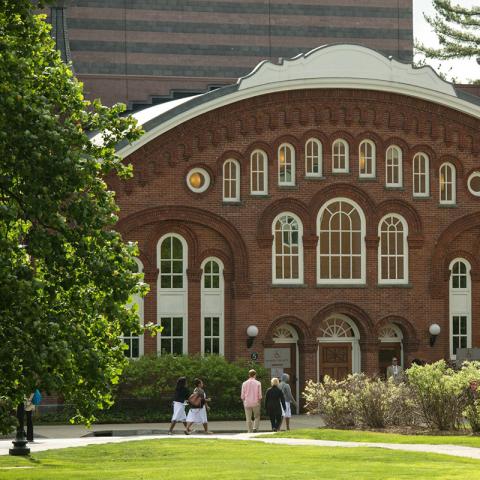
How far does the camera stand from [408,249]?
172 ft

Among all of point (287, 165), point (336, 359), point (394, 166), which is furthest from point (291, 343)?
point (394, 166)

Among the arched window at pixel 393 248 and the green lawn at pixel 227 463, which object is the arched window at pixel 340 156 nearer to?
the arched window at pixel 393 248

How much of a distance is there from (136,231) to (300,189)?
19.2 feet

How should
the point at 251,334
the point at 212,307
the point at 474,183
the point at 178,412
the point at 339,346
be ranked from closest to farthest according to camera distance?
the point at 178,412 < the point at 251,334 < the point at 212,307 < the point at 339,346 < the point at 474,183

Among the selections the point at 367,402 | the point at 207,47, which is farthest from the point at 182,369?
the point at 207,47

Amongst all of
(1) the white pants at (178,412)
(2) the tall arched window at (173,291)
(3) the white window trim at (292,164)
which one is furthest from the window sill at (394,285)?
(1) the white pants at (178,412)

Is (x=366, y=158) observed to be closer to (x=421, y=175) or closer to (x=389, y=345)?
(x=421, y=175)

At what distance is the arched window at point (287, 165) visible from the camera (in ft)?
169

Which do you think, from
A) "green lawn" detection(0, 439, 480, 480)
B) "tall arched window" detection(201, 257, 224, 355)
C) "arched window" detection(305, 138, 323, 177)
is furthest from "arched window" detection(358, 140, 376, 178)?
"green lawn" detection(0, 439, 480, 480)

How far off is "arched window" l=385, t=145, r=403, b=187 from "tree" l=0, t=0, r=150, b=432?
28268 mm

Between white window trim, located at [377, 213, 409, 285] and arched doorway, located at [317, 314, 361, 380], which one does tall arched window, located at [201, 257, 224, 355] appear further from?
white window trim, located at [377, 213, 409, 285]

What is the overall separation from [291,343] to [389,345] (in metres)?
3.51

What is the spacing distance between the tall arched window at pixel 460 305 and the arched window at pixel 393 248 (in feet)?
6.00

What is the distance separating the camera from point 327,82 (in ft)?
169
